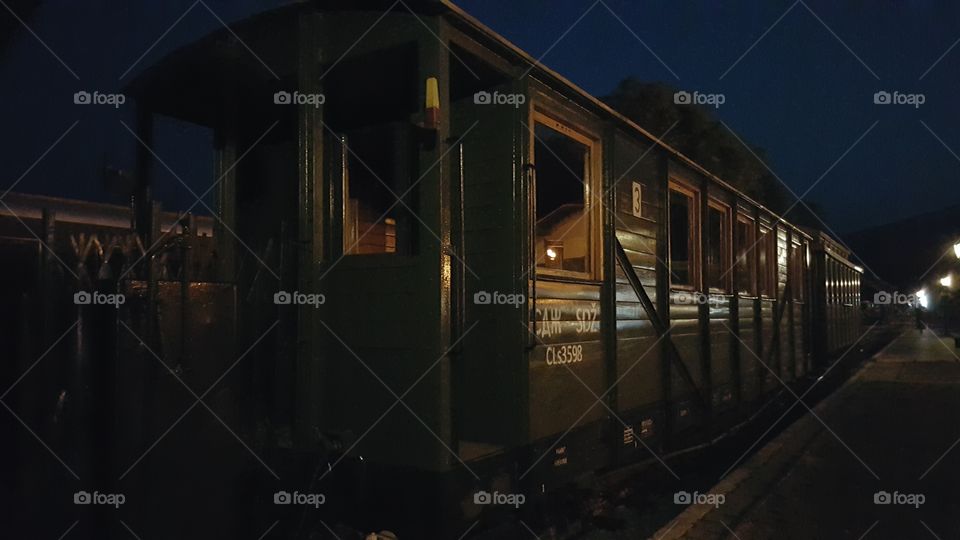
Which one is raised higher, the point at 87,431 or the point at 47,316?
the point at 47,316

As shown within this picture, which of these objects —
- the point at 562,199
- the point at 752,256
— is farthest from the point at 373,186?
the point at 752,256

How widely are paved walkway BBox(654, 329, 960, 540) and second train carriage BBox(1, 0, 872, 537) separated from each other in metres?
0.87

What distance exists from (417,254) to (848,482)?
4530 millimetres

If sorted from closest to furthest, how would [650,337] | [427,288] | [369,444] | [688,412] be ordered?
[427,288] → [369,444] → [650,337] → [688,412]

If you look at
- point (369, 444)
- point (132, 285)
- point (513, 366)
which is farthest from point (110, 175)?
point (513, 366)

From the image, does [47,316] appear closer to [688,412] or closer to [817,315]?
[688,412]

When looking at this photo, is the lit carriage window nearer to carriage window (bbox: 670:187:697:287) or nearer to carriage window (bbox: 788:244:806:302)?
carriage window (bbox: 670:187:697:287)

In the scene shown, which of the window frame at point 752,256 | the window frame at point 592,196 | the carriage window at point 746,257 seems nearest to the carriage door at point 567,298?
the window frame at point 592,196

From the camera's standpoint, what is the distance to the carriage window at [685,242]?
6.67 metres

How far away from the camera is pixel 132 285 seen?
2576mm

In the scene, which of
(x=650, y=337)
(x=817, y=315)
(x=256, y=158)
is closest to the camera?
(x=256, y=158)

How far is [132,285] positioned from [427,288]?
136 centimetres

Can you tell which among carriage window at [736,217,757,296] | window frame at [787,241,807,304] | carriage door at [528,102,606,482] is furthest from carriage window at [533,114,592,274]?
window frame at [787,241,807,304]

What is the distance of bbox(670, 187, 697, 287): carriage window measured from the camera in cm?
667
